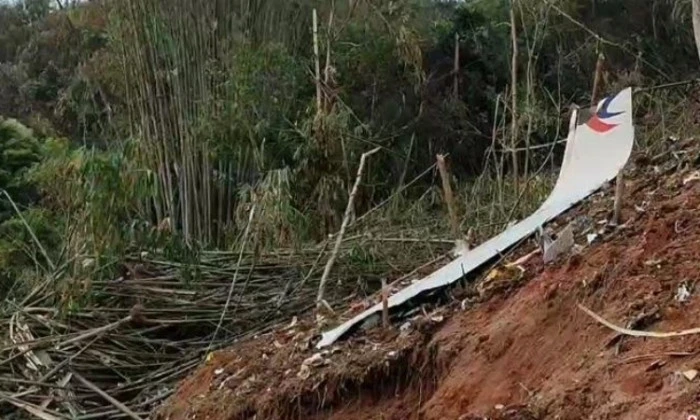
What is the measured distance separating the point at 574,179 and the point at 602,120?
0.69 ft

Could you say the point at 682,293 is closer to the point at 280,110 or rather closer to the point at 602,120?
the point at 602,120

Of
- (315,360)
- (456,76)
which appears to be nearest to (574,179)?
(315,360)

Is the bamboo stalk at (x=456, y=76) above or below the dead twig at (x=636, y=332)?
below

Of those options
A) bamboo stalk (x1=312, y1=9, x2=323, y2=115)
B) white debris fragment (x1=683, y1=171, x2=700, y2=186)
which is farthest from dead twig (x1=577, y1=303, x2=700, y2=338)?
bamboo stalk (x1=312, y1=9, x2=323, y2=115)

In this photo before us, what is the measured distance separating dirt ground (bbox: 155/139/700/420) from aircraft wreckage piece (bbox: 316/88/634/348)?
0.07 metres

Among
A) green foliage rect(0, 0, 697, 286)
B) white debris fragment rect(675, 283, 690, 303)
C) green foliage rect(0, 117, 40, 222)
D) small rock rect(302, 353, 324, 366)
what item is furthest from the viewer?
green foliage rect(0, 117, 40, 222)

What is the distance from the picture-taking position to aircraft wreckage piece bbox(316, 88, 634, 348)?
2701 mm

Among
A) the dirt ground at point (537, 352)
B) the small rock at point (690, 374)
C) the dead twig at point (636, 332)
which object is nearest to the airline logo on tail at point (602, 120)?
the dirt ground at point (537, 352)

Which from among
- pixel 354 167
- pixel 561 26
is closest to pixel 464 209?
pixel 354 167

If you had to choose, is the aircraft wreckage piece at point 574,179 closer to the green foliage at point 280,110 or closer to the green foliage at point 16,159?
the green foliage at point 280,110

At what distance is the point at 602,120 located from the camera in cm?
302

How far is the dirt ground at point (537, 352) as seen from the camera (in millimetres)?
1693

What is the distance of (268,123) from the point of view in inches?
212

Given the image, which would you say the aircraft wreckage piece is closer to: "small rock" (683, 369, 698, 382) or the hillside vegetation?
the hillside vegetation
